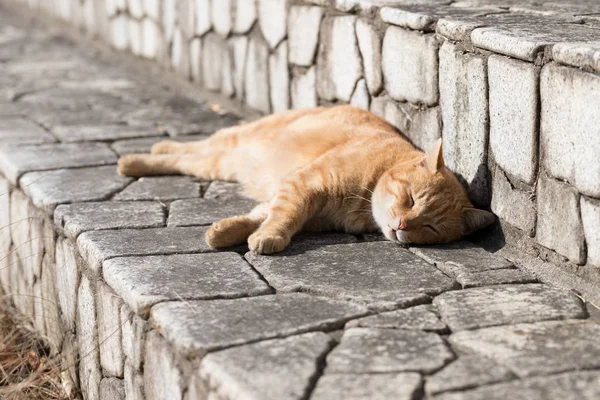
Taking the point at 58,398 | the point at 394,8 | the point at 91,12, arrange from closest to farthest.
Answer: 1. the point at 58,398
2. the point at 394,8
3. the point at 91,12

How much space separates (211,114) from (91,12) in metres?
3.41

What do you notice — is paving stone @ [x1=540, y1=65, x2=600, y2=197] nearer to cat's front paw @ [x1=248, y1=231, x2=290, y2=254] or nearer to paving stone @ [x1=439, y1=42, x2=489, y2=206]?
paving stone @ [x1=439, y1=42, x2=489, y2=206]

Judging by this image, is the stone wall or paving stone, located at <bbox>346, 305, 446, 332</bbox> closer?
paving stone, located at <bbox>346, 305, 446, 332</bbox>

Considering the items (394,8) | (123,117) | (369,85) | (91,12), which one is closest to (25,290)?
(123,117)

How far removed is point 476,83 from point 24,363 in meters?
2.51

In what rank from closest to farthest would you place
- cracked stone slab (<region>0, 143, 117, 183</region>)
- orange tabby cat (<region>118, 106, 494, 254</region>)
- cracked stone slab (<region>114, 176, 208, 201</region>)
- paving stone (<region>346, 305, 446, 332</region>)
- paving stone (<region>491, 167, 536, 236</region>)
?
paving stone (<region>346, 305, 446, 332</region>)
paving stone (<region>491, 167, 536, 236</region>)
orange tabby cat (<region>118, 106, 494, 254</region>)
cracked stone slab (<region>114, 176, 208, 201</region>)
cracked stone slab (<region>0, 143, 117, 183</region>)

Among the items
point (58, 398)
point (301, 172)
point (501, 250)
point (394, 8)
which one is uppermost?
point (394, 8)

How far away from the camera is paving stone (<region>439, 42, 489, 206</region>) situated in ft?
13.1

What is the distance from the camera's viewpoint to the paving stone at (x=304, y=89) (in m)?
Result: 5.60

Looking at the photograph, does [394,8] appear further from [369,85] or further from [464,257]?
[464,257]

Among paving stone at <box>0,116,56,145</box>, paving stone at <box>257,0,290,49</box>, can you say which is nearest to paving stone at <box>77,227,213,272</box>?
paving stone at <box>0,116,56,145</box>

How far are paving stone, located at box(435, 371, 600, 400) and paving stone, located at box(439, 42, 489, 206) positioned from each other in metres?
1.48

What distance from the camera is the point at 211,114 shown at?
6590mm

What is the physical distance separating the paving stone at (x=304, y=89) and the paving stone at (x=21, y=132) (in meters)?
1.55
